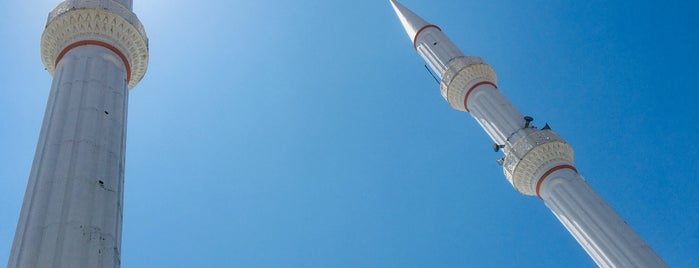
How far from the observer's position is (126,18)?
1392cm

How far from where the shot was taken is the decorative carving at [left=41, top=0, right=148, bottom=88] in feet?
43.7

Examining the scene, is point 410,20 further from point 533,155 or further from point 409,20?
point 533,155

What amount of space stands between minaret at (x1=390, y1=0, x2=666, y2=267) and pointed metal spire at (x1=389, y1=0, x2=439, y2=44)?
11 centimetres

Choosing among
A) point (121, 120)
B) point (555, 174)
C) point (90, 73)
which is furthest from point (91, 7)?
point (555, 174)

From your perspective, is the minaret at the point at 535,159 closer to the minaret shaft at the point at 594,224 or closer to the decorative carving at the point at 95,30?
the minaret shaft at the point at 594,224

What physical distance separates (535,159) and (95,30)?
1153 centimetres

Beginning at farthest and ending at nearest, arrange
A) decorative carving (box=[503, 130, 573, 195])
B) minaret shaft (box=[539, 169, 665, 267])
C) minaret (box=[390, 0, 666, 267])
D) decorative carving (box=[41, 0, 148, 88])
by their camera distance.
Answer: decorative carving (box=[503, 130, 573, 195]) < minaret (box=[390, 0, 666, 267]) < minaret shaft (box=[539, 169, 665, 267]) < decorative carving (box=[41, 0, 148, 88])

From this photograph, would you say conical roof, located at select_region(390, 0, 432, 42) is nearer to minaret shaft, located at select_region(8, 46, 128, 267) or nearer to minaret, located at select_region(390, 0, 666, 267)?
minaret, located at select_region(390, 0, 666, 267)

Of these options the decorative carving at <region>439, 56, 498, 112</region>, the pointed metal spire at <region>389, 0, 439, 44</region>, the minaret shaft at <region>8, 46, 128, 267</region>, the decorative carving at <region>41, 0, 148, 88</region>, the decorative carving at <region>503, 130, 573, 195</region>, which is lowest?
the minaret shaft at <region>8, 46, 128, 267</region>

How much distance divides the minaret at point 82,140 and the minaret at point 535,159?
1037cm

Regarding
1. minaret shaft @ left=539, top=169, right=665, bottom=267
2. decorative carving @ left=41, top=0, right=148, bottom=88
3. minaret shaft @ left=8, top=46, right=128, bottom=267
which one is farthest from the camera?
minaret shaft @ left=539, top=169, right=665, bottom=267

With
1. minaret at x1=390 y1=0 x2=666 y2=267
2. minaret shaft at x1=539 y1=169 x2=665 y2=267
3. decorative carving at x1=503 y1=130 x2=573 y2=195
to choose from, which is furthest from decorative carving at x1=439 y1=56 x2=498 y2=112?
minaret shaft at x1=539 y1=169 x2=665 y2=267

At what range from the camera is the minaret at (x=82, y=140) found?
893cm

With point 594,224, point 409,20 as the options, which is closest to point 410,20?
point 409,20
